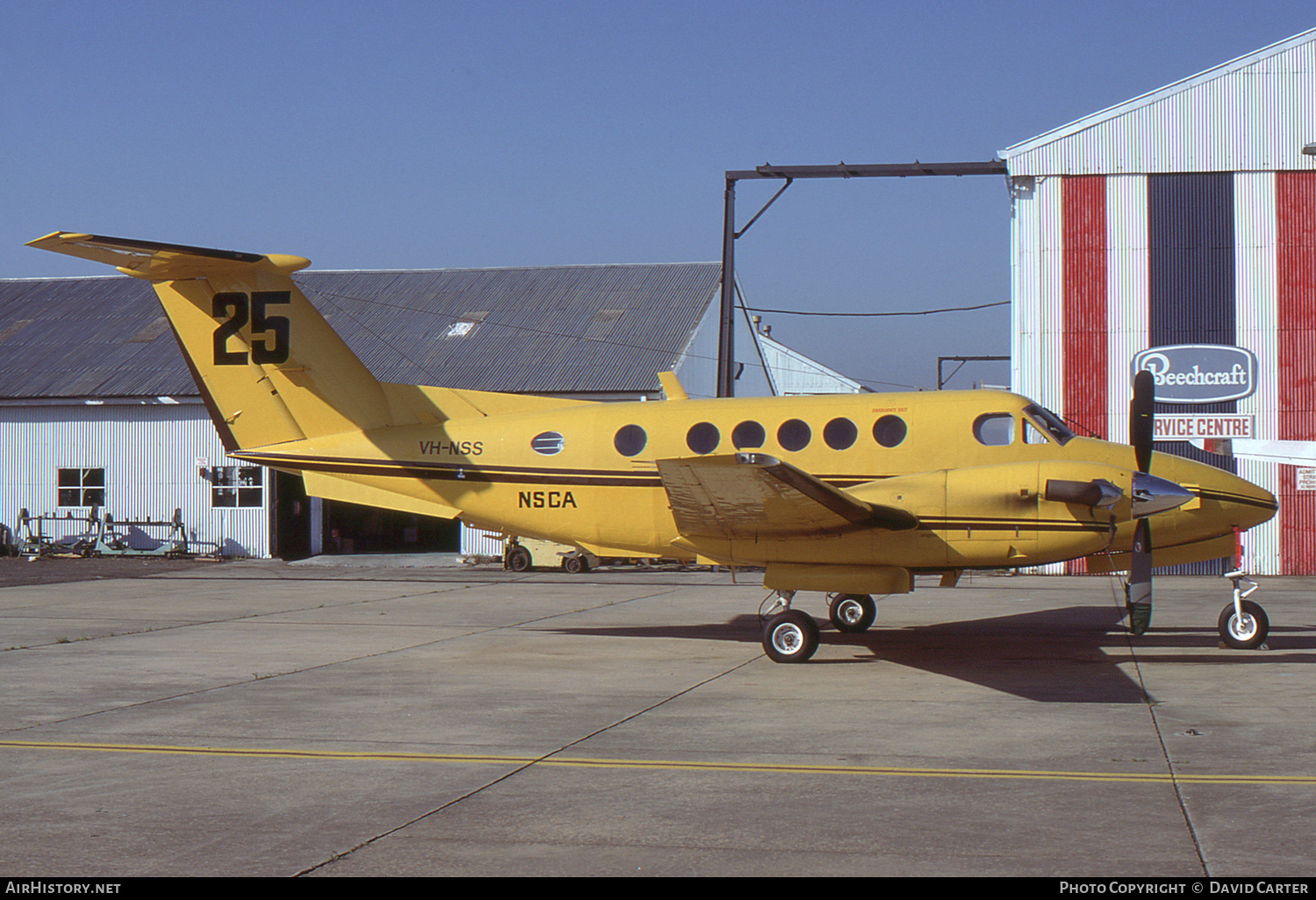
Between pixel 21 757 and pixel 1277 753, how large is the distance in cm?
901

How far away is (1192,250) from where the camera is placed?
1054 inches

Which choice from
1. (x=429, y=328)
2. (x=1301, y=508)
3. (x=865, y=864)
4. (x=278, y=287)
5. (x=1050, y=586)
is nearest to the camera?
(x=865, y=864)

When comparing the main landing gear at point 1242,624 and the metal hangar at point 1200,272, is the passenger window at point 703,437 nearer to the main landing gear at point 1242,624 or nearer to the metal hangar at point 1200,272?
the main landing gear at point 1242,624

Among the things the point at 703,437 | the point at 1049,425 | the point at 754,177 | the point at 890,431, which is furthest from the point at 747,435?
the point at 754,177

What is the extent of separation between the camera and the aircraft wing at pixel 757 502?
11.4 meters

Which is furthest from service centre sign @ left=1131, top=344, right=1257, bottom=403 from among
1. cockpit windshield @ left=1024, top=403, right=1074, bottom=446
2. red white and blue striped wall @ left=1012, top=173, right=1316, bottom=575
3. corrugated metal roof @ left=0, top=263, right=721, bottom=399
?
cockpit windshield @ left=1024, top=403, right=1074, bottom=446

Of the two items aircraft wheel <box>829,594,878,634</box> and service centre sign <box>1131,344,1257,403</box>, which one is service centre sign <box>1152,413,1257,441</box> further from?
aircraft wheel <box>829,594,878,634</box>

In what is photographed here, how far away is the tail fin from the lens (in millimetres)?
15031

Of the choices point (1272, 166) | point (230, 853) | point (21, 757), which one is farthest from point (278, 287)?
point (1272, 166)

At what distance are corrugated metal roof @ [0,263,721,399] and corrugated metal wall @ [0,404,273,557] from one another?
0.78 metres

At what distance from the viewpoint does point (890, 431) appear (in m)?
13.9

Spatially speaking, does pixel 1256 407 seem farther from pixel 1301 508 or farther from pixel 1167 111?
pixel 1167 111

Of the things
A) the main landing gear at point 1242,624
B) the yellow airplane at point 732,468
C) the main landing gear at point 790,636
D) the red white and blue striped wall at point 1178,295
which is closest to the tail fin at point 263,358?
the yellow airplane at point 732,468

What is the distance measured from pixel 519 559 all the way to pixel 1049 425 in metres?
18.7
